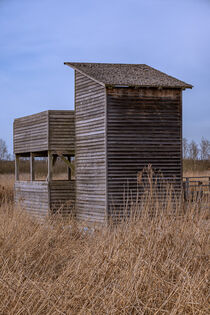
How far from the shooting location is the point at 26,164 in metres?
50.2

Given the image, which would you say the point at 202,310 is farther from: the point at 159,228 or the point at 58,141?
the point at 58,141

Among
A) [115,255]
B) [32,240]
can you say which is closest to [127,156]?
[32,240]

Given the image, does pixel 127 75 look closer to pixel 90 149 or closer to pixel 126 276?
pixel 90 149

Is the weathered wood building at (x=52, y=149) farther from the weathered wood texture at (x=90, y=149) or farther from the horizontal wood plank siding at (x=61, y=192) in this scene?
the weathered wood texture at (x=90, y=149)

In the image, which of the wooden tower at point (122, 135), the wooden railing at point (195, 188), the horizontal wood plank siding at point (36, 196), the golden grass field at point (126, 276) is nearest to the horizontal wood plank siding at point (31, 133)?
the horizontal wood plank siding at point (36, 196)

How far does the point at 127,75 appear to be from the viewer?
17828 millimetres

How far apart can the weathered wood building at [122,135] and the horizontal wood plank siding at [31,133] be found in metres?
1.54

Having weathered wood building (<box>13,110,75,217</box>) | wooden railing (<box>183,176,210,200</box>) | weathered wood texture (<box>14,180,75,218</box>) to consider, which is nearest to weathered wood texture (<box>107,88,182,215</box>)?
wooden railing (<box>183,176,210,200</box>)

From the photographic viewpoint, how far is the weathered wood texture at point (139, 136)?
16.5m

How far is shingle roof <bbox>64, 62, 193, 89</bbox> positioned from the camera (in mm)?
16797

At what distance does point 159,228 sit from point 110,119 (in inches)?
390

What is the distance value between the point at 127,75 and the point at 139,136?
267 cm

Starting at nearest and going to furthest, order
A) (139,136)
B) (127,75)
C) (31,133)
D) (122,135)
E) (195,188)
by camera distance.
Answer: (195,188) < (122,135) < (139,136) < (127,75) < (31,133)

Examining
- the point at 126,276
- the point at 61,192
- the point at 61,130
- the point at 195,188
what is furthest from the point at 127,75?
the point at 126,276
